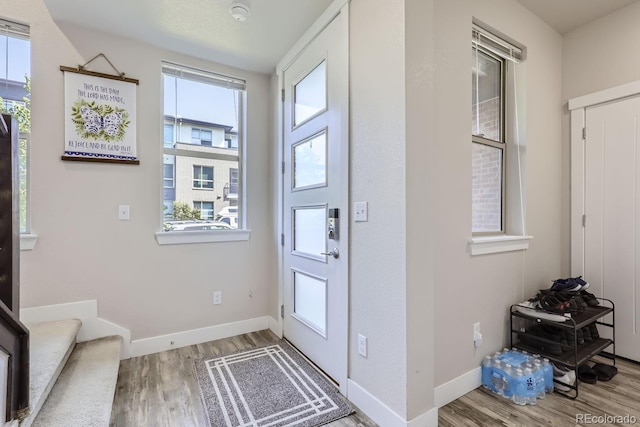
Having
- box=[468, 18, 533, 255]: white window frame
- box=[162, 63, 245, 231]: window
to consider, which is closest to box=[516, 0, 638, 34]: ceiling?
box=[468, 18, 533, 255]: white window frame

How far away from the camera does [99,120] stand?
2.33 metres

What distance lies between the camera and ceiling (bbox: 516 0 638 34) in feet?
7.59

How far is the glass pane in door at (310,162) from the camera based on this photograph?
7.36ft

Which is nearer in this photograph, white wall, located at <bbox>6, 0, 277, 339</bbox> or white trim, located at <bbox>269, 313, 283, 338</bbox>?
white wall, located at <bbox>6, 0, 277, 339</bbox>

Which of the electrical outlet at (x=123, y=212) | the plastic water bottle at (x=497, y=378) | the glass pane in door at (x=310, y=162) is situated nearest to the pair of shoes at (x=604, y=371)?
the plastic water bottle at (x=497, y=378)

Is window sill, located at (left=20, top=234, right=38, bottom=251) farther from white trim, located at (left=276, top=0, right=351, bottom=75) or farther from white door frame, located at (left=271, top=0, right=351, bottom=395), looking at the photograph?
white trim, located at (left=276, top=0, right=351, bottom=75)

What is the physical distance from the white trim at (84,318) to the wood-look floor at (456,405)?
28 centimetres

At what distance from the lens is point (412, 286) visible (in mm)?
1534

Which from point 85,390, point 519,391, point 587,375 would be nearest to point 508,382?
point 519,391

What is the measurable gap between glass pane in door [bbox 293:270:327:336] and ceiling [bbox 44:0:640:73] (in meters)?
1.93

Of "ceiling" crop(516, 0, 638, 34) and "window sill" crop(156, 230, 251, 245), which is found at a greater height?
"ceiling" crop(516, 0, 638, 34)

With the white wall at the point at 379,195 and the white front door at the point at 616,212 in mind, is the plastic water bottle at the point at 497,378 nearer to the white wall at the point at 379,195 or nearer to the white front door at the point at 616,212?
the white wall at the point at 379,195

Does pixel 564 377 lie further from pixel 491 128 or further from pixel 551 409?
pixel 491 128

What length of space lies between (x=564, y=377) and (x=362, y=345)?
4.51 ft
